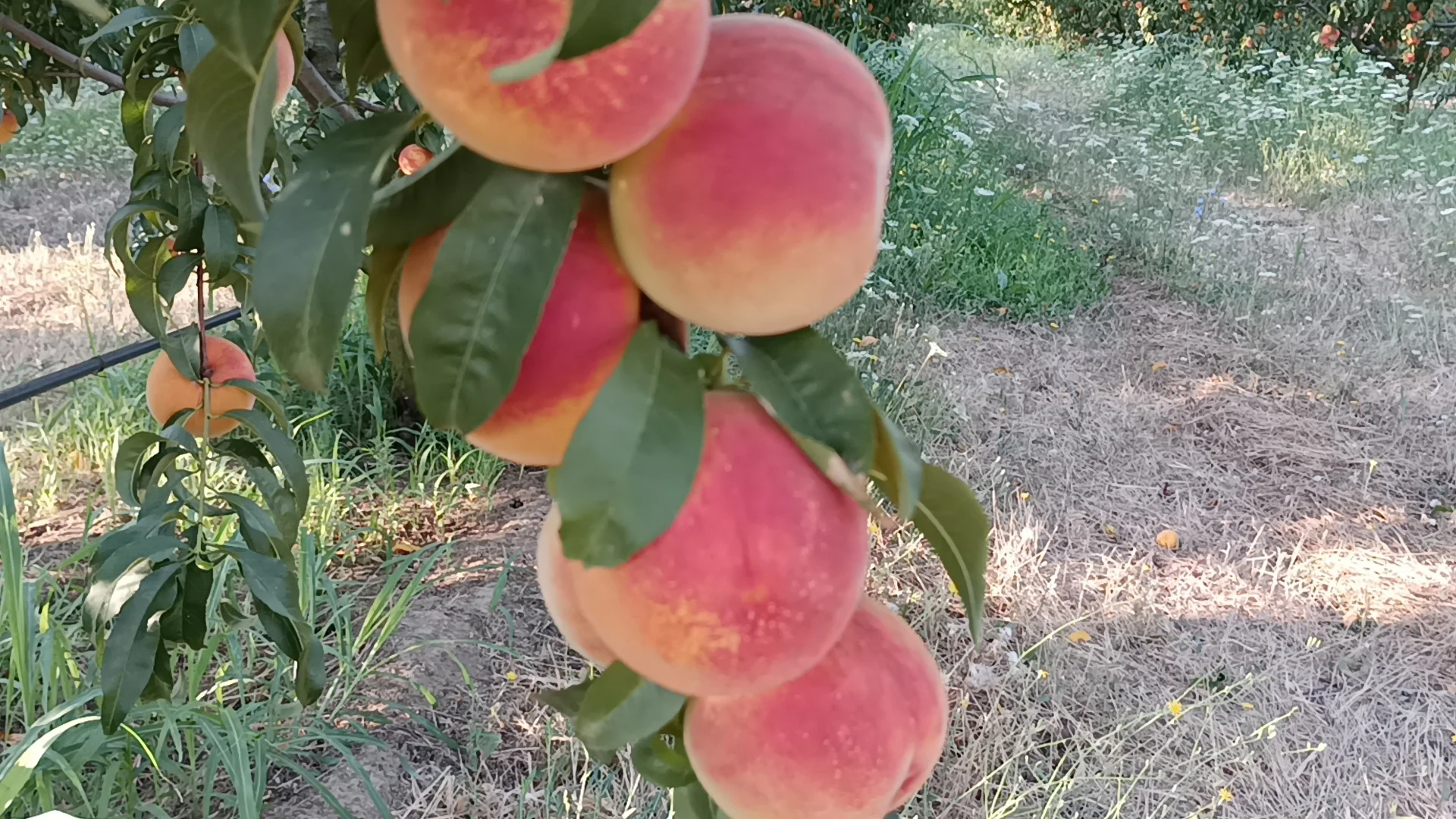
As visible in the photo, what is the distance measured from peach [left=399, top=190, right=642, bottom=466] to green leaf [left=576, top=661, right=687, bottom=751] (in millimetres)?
83

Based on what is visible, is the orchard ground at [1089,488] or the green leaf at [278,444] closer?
the green leaf at [278,444]

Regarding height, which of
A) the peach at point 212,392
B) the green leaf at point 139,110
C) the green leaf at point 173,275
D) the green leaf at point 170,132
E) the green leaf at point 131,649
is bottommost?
the green leaf at point 131,649

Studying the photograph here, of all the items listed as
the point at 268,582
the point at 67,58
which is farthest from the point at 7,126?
the point at 268,582

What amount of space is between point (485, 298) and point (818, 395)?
9 cm

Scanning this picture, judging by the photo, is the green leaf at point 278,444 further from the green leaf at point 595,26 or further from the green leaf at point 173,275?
the green leaf at point 595,26

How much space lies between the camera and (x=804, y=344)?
282mm

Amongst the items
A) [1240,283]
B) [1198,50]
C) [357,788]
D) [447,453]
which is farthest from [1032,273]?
[1198,50]

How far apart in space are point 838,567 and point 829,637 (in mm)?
22

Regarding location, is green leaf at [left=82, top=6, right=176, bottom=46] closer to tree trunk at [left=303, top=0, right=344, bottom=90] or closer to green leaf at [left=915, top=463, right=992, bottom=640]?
tree trunk at [left=303, top=0, right=344, bottom=90]

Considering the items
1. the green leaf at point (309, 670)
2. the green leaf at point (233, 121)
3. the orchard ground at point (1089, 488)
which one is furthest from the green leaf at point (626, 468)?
the orchard ground at point (1089, 488)

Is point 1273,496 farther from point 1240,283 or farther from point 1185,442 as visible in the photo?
point 1240,283

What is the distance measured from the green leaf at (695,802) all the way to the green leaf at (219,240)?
52cm

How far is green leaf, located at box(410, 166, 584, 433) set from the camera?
24 centimetres

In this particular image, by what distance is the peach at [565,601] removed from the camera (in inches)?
12.5
